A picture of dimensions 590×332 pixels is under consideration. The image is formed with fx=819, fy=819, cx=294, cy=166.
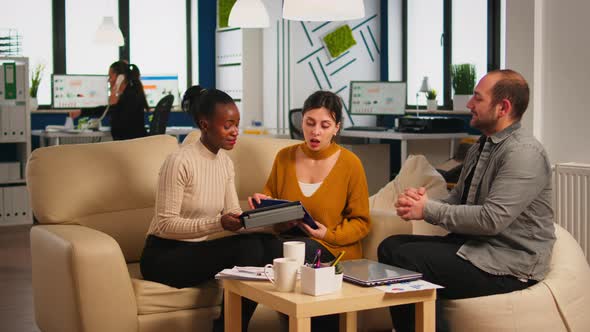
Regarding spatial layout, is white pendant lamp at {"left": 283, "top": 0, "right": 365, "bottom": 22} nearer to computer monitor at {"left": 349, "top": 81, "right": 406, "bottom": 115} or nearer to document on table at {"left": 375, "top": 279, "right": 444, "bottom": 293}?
document on table at {"left": 375, "top": 279, "right": 444, "bottom": 293}

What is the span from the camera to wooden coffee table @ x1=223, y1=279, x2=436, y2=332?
7.61 feet

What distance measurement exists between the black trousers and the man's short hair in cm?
54

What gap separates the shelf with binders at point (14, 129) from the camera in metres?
7.15

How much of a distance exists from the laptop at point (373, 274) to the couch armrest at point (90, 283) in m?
0.80

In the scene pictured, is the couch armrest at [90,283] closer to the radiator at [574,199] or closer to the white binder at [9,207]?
the radiator at [574,199]

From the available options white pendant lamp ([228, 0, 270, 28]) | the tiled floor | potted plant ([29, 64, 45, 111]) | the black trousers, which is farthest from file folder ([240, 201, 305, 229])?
potted plant ([29, 64, 45, 111])

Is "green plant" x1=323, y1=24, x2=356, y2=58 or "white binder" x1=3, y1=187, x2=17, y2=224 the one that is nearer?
"white binder" x1=3, y1=187, x2=17, y2=224

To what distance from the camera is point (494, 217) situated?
9.08ft

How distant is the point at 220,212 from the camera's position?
314 cm

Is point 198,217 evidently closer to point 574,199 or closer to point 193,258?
point 193,258

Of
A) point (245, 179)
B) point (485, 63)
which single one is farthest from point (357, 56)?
point (245, 179)

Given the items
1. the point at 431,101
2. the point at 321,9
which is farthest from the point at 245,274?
the point at 431,101

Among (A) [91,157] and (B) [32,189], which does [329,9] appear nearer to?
(A) [91,157]

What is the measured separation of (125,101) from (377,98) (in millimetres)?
2524
